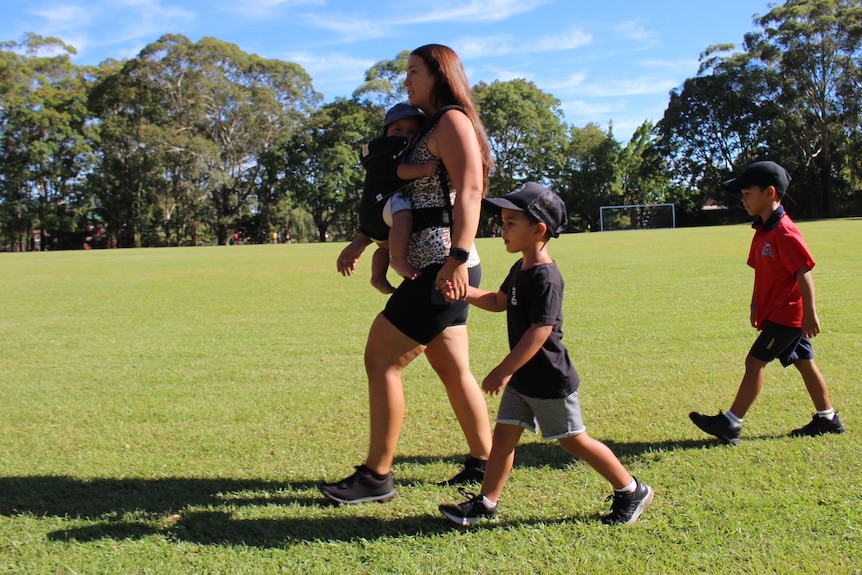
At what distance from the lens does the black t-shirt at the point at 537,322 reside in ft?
9.18

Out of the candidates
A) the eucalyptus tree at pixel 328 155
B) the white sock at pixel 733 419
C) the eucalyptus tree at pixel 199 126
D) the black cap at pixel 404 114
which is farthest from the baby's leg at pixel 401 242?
the eucalyptus tree at pixel 328 155

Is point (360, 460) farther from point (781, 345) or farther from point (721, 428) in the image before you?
point (781, 345)

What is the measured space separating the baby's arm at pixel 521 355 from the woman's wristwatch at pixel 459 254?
0.39m

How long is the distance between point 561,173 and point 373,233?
60.6 m

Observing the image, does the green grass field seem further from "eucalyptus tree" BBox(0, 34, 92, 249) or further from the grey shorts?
"eucalyptus tree" BBox(0, 34, 92, 249)

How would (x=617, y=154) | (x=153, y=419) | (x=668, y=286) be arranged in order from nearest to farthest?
(x=153, y=419)
(x=668, y=286)
(x=617, y=154)

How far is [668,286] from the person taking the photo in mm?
11414

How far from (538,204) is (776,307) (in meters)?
1.94

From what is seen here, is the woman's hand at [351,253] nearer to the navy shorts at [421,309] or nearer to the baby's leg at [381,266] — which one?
the baby's leg at [381,266]

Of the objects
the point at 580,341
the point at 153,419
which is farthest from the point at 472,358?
the point at 153,419

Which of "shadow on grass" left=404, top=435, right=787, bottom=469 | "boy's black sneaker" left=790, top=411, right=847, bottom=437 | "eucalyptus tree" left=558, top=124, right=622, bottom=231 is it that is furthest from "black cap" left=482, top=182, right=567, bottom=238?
"eucalyptus tree" left=558, top=124, right=622, bottom=231

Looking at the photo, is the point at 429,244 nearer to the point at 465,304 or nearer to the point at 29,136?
the point at 465,304

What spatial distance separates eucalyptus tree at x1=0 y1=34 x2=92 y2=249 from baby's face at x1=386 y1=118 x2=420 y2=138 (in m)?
55.8

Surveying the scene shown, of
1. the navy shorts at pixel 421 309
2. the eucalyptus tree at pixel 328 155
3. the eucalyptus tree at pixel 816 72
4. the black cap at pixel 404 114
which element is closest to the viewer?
the navy shorts at pixel 421 309
